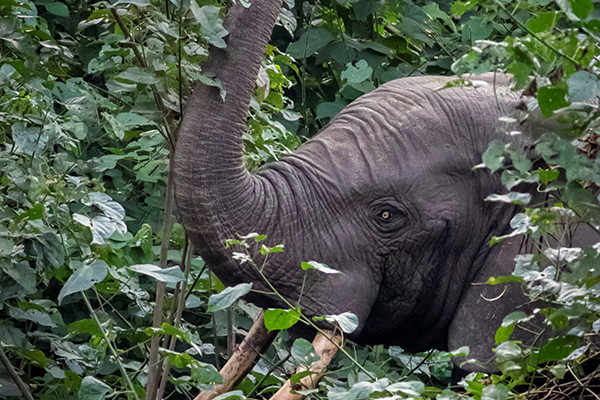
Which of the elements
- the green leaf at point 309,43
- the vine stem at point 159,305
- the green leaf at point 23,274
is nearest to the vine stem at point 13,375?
the green leaf at point 23,274

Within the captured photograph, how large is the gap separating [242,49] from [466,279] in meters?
0.80

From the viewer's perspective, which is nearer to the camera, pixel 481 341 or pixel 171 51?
pixel 171 51

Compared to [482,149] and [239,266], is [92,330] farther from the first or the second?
[482,149]

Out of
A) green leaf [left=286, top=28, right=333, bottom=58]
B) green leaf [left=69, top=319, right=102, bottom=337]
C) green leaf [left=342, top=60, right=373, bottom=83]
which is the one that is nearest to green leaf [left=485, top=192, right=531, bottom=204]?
green leaf [left=69, top=319, right=102, bottom=337]

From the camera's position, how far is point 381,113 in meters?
2.06

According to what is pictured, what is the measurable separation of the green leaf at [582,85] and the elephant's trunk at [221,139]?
32.8 inches

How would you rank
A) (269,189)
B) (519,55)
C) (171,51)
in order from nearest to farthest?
1. (519,55)
2. (171,51)
3. (269,189)

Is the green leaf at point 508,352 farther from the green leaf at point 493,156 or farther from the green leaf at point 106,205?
the green leaf at point 106,205

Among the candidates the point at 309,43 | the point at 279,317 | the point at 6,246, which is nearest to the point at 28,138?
the point at 6,246

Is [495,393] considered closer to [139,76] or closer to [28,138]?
[139,76]

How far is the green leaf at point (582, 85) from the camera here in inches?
44.1

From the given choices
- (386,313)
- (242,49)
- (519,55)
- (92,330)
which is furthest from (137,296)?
(519,55)

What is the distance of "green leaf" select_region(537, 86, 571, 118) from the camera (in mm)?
1148

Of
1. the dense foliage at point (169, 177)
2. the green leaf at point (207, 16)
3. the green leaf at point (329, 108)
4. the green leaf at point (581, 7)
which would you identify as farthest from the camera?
the green leaf at point (329, 108)
